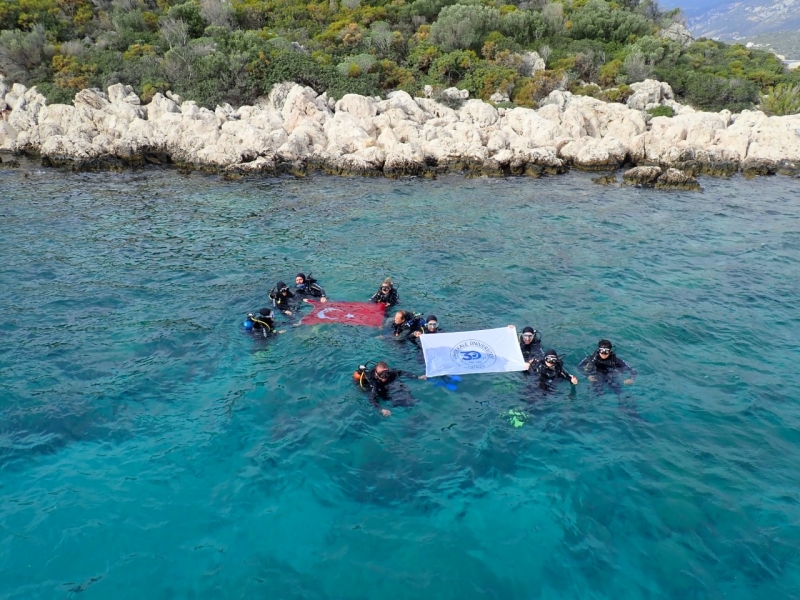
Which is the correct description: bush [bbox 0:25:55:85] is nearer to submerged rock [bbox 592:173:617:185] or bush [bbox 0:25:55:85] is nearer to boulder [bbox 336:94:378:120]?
boulder [bbox 336:94:378:120]

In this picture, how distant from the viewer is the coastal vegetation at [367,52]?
3694 cm

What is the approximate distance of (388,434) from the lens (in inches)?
403

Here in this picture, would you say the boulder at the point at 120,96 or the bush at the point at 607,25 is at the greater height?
→ the bush at the point at 607,25

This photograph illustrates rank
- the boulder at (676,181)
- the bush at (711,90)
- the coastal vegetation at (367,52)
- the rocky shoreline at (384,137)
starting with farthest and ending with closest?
the bush at (711,90) → the coastal vegetation at (367,52) → the rocky shoreline at (384,137) → the boulder at (676,181)

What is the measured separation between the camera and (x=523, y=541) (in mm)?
8133

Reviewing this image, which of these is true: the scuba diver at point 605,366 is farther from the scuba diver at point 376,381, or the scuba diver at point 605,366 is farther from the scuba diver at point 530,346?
the scuba diver at point 376,381

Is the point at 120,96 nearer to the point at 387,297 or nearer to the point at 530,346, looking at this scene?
the point at 387,297

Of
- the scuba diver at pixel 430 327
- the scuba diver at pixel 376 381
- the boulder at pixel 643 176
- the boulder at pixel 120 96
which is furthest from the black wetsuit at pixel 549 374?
the boulder at pixel 120 96

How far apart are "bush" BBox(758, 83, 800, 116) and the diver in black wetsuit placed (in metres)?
38.6

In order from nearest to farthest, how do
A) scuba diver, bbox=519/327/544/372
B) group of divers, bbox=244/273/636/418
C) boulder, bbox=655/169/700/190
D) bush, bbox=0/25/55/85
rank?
group of divers, bbox=244/273/636/418, scuba diver, bbox=519/327/544/372, boulder, bbox=655/169/700/190, bush, bbox=0/25/55/85

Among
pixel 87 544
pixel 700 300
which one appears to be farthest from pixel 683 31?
pixel 87 544

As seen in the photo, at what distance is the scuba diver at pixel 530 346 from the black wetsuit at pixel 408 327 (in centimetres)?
258

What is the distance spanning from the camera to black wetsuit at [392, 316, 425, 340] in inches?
516

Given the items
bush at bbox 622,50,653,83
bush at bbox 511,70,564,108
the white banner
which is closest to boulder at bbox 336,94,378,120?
bush at bbox 511,70,564,108
